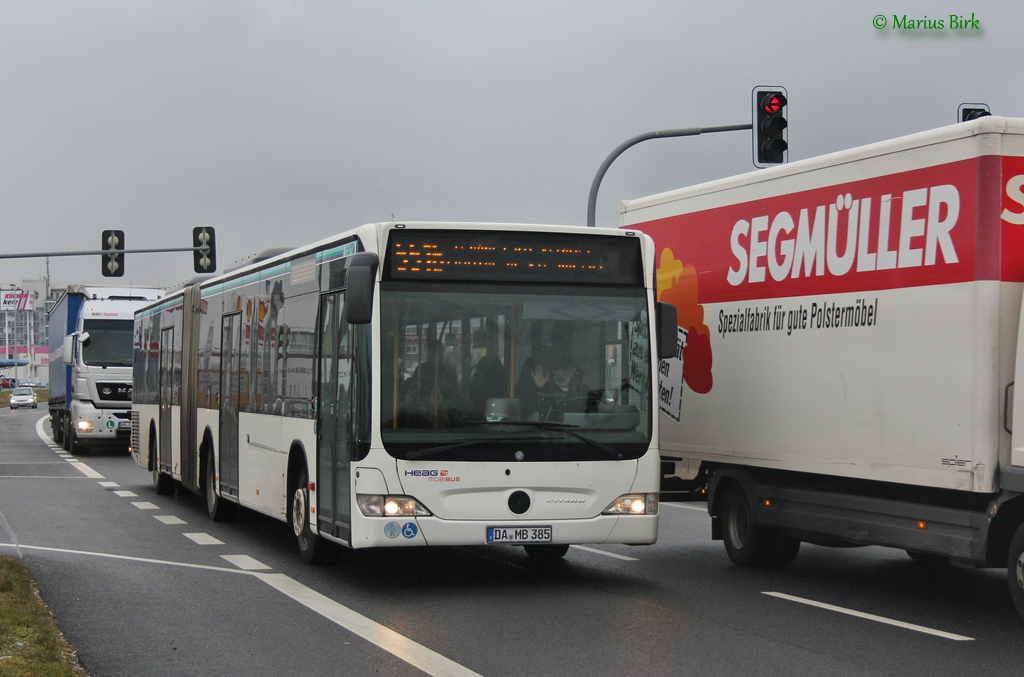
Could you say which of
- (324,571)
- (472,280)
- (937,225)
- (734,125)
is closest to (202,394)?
(324,571)

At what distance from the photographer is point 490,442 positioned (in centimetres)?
1054

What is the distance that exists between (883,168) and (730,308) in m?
2.46

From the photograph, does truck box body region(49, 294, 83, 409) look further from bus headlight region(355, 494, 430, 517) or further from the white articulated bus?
bus headlight region(355, 494, 430, 517)

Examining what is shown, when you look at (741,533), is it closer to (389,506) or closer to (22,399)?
(389,506)

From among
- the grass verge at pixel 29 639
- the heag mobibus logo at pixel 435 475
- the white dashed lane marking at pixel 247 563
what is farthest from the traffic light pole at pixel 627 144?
the grass verge at pixel 29 639

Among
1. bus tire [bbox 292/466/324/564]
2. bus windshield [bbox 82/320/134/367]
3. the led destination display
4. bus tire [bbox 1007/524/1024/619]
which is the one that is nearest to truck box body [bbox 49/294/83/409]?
bus windshield [bbox 82/320/134/367]

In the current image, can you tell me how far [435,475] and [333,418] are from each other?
1.22 metres

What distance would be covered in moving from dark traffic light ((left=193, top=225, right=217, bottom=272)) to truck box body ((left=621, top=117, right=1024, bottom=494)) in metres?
27.0

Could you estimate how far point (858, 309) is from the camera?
33.9ft

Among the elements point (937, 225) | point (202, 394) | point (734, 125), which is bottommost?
point (202, 394)

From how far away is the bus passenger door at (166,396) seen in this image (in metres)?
19.8

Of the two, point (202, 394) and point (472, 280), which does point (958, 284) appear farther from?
point (202, 394)

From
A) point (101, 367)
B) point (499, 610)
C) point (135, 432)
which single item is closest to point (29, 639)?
point (499, 610)

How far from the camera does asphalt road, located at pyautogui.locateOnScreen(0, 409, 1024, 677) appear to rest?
800 centimetres
